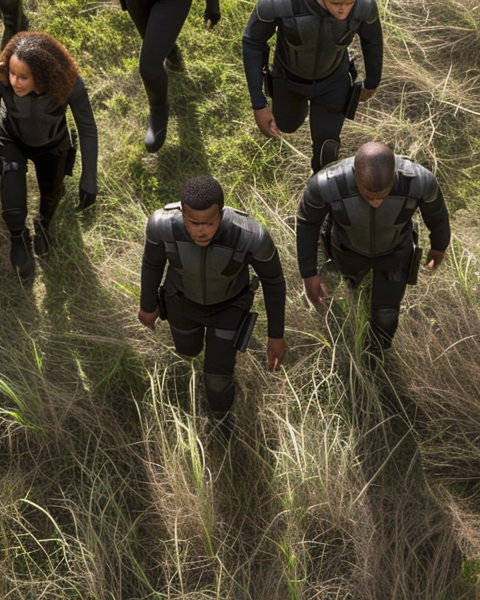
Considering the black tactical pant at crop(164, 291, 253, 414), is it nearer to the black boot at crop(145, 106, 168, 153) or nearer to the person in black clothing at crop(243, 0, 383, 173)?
the person in black clothing at crop(243, 0, 383, 173)

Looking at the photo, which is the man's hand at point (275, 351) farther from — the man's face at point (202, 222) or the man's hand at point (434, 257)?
the man's hand at point (434, 257)

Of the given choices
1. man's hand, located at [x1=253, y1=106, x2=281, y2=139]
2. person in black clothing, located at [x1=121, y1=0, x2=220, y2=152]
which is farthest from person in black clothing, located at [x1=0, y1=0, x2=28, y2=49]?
man's hand, located at [x1=253, y1=106, x2=281, y2=139]

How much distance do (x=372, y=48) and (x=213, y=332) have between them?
5.84 ft

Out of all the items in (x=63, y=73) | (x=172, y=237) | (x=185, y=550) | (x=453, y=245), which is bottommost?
(x=185, y=550)

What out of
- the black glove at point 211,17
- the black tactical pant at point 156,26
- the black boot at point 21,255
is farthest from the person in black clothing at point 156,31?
the black boot at point 21,255

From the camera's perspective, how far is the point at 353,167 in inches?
176

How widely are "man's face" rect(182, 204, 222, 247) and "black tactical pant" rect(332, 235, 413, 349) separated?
96 cm

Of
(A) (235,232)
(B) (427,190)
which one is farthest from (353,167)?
(A) (235,232)

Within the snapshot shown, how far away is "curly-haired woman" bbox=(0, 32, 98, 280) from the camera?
471cm

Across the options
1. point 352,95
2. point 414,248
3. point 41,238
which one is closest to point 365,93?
point 352,95

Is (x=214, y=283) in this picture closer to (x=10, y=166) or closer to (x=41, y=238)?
(x=10, y=166)

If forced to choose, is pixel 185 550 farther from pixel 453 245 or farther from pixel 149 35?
pixel 149 35

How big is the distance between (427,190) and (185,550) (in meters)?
2.06

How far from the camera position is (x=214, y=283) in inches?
174
